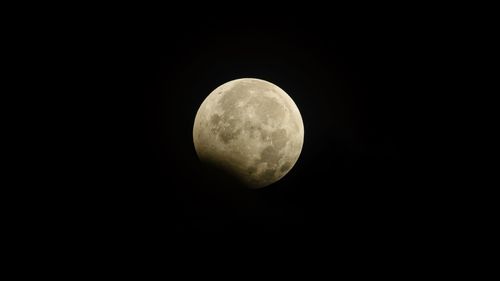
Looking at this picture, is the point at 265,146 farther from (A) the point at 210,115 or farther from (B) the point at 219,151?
(A) the point at 210,115

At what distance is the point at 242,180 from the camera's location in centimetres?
247

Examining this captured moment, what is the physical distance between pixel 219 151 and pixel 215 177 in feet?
1.00

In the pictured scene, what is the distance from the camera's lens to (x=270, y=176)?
8.20 feet

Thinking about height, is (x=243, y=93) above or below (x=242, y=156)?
above

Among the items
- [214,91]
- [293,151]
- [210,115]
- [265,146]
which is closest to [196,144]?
[210,115]

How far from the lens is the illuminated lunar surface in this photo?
2.29 meters

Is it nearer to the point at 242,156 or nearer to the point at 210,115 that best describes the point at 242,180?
the point at 242,156

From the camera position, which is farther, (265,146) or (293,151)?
(293,151)

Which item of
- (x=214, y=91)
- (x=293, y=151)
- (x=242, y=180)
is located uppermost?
(x=214, y=91)

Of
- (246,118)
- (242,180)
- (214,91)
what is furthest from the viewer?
(214,91)

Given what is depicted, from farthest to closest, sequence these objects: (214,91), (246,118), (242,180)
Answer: (214,91) → (242,180) → (246,118)

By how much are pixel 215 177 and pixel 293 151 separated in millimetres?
738

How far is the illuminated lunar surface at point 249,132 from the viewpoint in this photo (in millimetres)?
2289

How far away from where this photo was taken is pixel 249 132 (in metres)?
2.27
